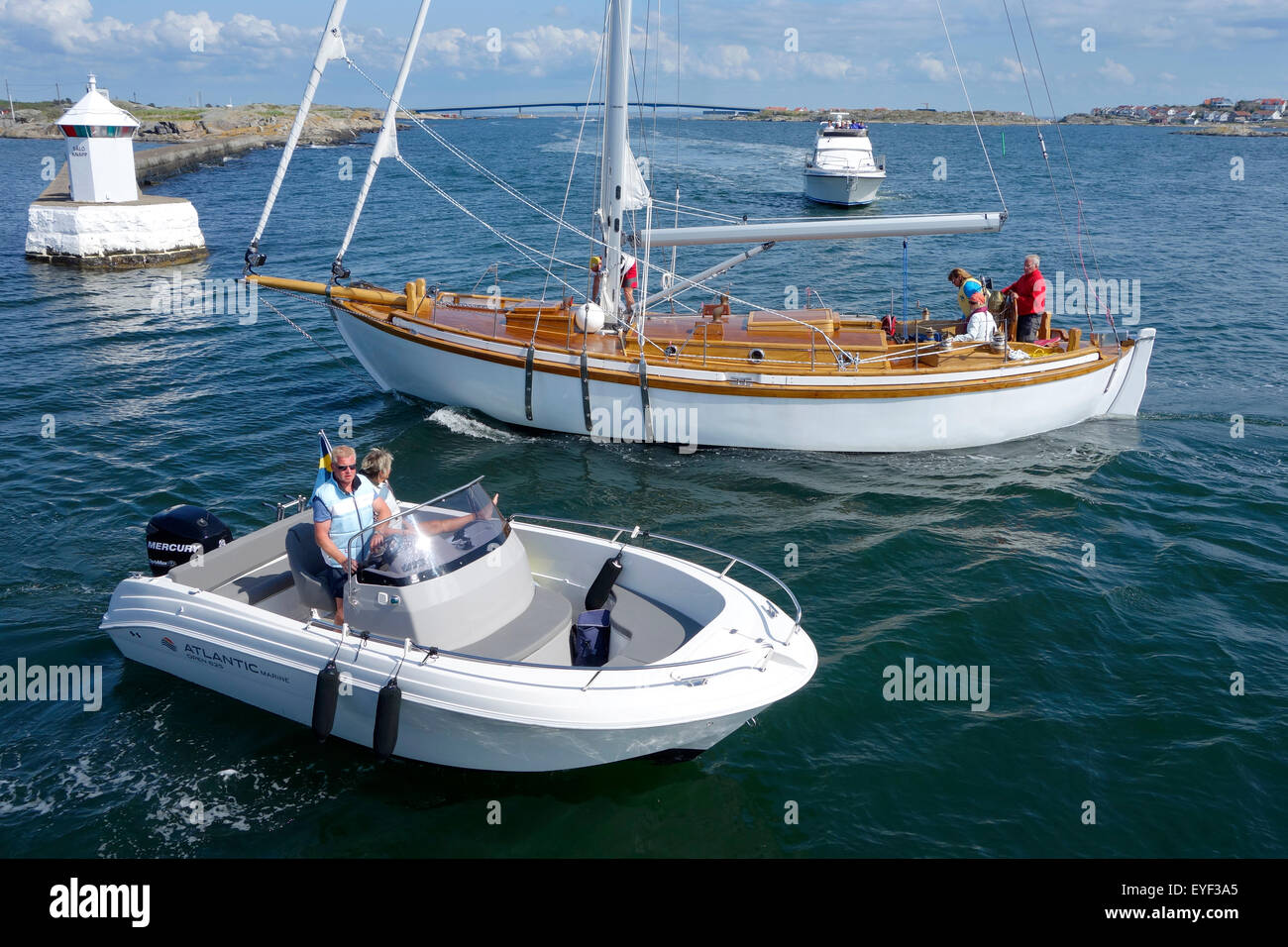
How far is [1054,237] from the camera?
38.5m

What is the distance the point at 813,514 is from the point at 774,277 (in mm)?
18634

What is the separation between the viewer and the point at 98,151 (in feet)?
108

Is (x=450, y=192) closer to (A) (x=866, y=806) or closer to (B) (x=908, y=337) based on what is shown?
(B) (x=908, y=337)

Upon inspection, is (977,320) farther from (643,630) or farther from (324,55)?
(324,55)

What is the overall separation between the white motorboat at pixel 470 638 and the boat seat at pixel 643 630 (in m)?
0.02

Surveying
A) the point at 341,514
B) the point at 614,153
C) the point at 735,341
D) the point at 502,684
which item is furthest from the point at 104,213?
the point at 502,684

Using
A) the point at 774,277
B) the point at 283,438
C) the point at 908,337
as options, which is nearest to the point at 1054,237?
the point at 774,277

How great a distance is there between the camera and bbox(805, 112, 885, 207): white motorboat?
155 ft

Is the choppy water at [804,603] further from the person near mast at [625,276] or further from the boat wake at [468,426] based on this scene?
the person near mast at [625,276]

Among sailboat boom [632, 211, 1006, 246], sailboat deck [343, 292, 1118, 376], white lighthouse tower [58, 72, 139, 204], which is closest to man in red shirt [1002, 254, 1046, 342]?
sailboat deck [343, 292, 1118, 376]

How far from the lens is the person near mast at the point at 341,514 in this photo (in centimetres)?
824

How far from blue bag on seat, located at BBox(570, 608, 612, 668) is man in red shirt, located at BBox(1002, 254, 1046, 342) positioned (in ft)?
→ 35.6

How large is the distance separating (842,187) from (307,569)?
43.2 metres

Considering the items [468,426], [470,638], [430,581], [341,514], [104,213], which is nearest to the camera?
[430,581]
